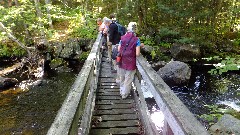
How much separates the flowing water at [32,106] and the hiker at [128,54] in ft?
14.6

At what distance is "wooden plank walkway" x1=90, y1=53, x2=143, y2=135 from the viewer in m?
5.11

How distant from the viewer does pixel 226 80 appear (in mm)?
15016

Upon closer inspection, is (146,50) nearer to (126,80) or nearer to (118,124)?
(126,80)

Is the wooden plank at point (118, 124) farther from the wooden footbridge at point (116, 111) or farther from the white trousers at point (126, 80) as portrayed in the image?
the white trousers at point (126, 80)

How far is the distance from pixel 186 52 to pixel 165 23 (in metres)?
5.66

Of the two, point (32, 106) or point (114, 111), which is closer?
point (114, 111)

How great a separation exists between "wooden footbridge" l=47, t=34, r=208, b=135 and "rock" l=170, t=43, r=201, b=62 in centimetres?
1119

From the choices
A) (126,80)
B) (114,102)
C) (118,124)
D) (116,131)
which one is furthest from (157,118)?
(116,131)

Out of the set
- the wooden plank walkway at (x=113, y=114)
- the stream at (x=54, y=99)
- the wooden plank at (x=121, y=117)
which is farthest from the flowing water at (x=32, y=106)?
the wooden plank at (x=121, y=117)

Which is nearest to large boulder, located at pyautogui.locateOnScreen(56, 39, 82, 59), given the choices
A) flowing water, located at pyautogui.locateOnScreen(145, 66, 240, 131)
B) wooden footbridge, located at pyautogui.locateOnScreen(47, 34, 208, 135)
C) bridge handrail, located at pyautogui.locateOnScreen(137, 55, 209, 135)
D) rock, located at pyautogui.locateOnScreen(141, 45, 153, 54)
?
rock, located at pyautogui.locateOnScreen(141, 45, 153, 54)

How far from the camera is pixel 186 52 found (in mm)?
19391

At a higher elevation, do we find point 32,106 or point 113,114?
point 113,114

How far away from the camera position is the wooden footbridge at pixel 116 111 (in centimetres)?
260

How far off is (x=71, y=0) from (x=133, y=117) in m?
30.8
